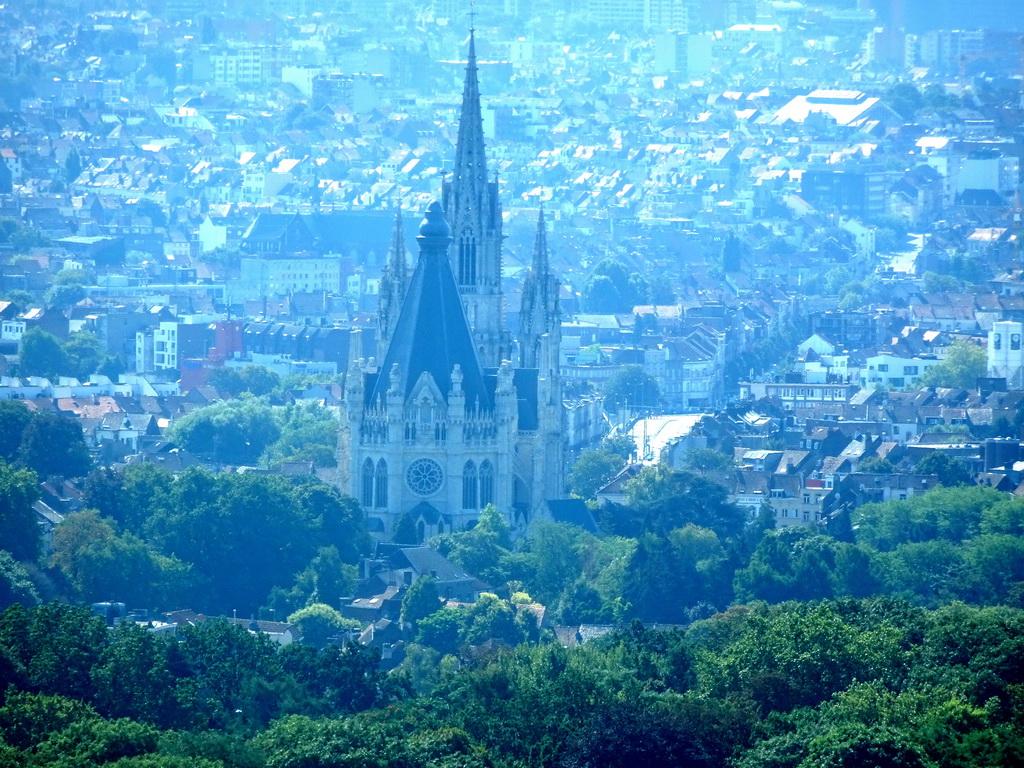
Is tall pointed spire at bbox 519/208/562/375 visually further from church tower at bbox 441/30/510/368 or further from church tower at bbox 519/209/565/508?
church tower at bbox 441/30/510/368

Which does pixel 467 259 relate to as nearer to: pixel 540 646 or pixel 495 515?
pixel 495 515

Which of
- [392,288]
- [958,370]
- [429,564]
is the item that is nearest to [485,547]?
[429,564]

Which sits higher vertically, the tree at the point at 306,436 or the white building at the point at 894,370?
the white building at the point at 894,370

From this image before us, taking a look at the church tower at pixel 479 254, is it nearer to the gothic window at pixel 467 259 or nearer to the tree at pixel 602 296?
the gothic window at pixel 467 259

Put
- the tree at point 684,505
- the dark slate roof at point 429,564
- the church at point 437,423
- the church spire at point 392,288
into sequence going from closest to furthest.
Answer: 1. the dark slate roof at point 429,564
2. the church at point 437,423
3. the tree at point 684,505
4. the church spire at point 392,288

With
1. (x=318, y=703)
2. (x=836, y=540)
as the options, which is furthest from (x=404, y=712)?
(x=836, y=540)

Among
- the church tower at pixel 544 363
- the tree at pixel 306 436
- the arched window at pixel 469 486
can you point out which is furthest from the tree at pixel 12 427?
the church tower at pixel 544 363
